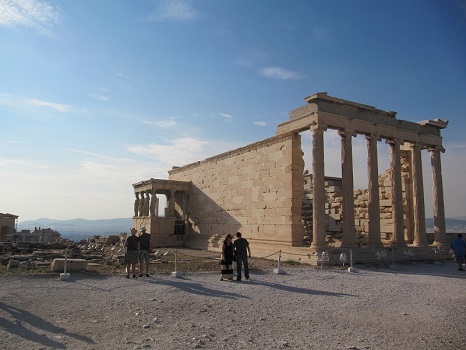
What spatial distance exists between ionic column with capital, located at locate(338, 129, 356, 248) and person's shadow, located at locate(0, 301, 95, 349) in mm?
13280

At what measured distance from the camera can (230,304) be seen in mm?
8484

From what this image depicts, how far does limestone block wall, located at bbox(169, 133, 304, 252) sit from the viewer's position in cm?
1919

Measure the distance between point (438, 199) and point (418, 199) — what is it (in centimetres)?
143

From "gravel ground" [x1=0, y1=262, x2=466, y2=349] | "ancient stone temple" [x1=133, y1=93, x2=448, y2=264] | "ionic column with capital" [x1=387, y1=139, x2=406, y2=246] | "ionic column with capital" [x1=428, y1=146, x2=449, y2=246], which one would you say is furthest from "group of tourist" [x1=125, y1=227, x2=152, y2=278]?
"ionic column with capital" [x1=428, y1=146, x2=449, y2=246]

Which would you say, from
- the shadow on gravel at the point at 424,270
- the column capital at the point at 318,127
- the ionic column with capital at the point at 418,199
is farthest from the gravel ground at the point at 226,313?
the ionic column with capital at the point at 418,199

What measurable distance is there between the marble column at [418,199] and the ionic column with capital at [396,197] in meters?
1.73

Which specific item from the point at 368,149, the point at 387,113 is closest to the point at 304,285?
the point at 368,149

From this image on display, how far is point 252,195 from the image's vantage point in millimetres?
22078

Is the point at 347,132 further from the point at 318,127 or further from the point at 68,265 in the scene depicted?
the point at 68,265

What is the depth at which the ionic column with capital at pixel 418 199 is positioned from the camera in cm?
2048

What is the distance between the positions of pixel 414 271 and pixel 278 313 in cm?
961

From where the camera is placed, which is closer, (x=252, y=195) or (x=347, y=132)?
(x=347, y=132)

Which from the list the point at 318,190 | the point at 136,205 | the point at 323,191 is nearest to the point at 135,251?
the point at 318,190

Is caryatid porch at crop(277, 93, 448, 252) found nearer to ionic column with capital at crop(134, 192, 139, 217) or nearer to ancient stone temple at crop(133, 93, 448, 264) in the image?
ancient stone temple at crop(133, 93, 448, 264)
